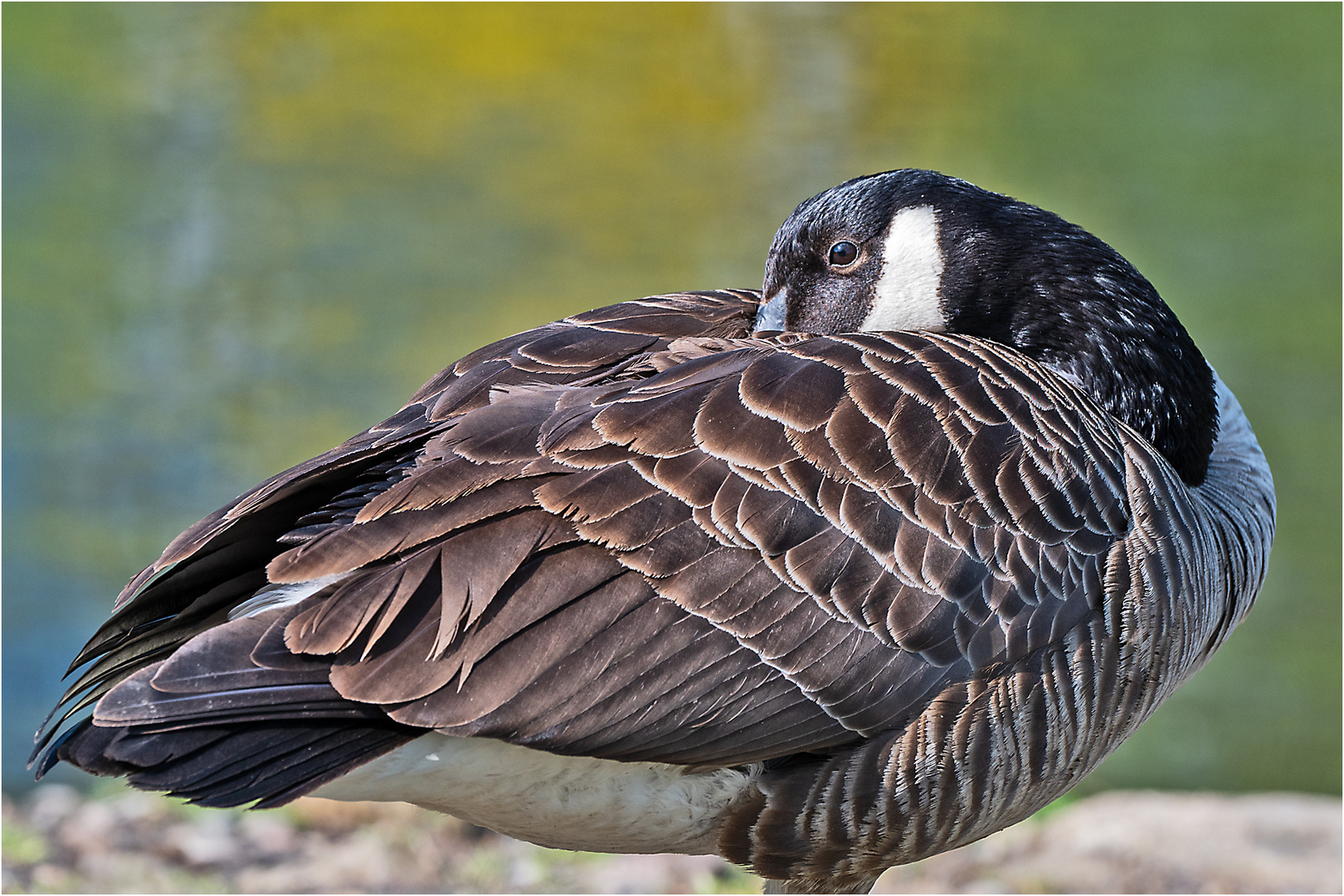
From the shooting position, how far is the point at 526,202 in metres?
9.76

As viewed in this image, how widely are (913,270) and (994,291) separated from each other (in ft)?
0.64

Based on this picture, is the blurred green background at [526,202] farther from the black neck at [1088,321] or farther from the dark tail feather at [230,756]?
the dark tail feather at [230,756]

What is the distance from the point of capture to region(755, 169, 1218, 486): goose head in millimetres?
3021

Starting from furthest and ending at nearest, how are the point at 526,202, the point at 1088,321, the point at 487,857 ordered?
the point at 526,202 < the point at 487,857 < the point at 1088,321

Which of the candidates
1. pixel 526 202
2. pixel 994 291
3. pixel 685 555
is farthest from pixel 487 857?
pixel 526 202

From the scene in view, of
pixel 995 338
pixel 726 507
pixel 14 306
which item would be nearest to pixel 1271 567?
pixel 995 338

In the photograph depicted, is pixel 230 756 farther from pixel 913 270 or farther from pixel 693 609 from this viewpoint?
pixel 913 270

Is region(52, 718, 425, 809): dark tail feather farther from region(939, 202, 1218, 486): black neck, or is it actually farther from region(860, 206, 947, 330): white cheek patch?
region(939, 202, 1218, 486): black neck

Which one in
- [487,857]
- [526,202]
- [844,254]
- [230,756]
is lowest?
[487,857]

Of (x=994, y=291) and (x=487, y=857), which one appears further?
(x=487, y=857)

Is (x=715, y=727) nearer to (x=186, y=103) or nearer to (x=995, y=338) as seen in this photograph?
(x=995, y=338)

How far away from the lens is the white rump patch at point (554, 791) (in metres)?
2.28

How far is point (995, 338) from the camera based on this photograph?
312cm

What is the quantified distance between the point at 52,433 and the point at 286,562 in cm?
514
